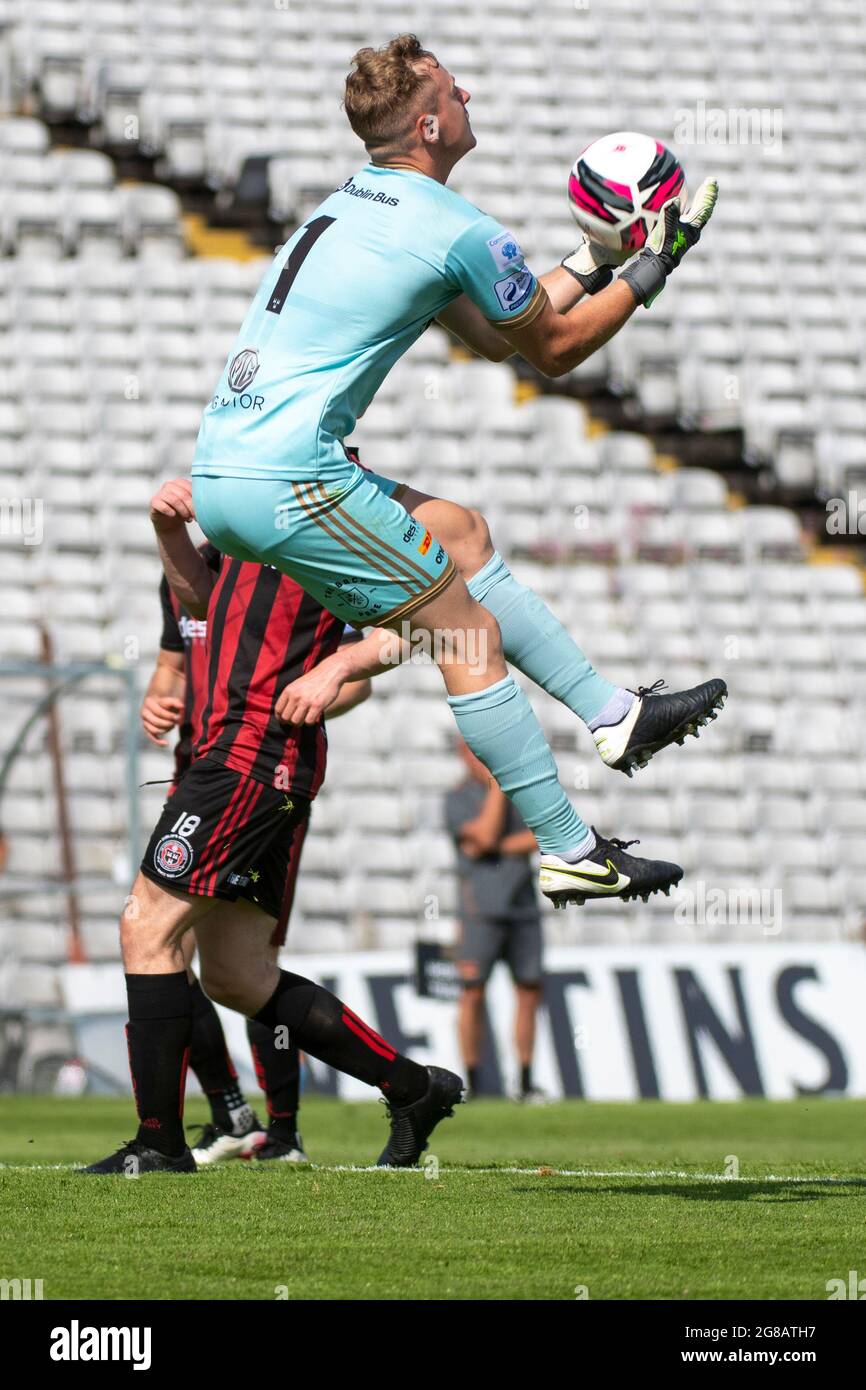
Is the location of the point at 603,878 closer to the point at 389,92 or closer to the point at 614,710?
the point at 614,710

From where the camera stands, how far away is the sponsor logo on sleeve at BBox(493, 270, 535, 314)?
430cm

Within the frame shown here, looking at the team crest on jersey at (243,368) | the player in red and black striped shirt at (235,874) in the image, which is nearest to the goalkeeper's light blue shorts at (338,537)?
the team crest on jersey at (243,368)

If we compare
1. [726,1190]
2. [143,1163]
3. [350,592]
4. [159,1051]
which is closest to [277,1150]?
[143,1163]

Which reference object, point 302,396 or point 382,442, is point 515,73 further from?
point 302,396

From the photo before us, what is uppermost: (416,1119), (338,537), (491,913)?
(338,537)

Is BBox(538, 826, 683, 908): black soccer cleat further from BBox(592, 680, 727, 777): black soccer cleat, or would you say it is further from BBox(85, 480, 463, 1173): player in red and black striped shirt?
BBox(85, 480, 463, 1173): player in red and black striped shirt

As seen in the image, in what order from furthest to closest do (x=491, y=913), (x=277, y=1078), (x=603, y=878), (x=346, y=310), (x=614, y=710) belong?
(x=491, y=913) → (x=277, y=1078) → (x=614, y=710) → (x=603, y=878) → (x=346, y=310)

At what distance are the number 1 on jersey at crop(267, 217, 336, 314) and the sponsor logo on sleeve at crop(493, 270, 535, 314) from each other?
0.41 m

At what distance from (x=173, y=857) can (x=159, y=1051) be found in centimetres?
52

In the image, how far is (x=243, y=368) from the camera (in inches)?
171

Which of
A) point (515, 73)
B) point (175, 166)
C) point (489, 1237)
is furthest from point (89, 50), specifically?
point (489, 1237)

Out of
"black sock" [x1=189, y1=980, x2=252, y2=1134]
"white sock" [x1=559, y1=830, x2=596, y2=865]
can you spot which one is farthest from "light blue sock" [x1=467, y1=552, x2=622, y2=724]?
"black sock" [x1=189, y1=980, x2=252, y2=1134]

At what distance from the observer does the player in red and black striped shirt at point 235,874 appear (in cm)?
507

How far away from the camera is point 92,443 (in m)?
15.5
